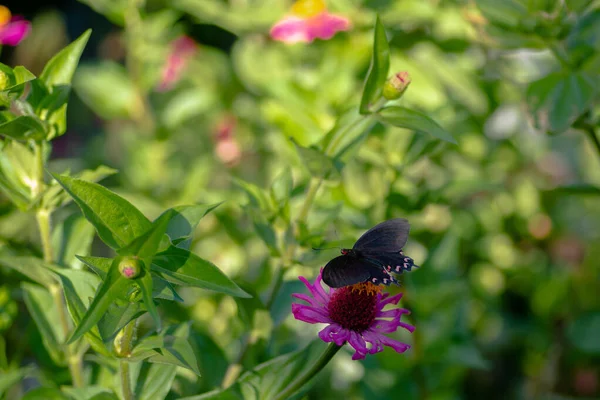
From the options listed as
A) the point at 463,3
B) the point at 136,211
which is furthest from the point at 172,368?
the point at 463,3

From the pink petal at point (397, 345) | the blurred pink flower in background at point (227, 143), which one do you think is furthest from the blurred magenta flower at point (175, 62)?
the pink petal at point (397, 345)

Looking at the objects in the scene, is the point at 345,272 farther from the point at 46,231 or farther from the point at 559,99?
the point at 559,99

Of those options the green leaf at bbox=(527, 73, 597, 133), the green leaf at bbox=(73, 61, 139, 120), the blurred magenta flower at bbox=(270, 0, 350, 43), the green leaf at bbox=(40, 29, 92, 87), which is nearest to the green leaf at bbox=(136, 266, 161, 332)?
the green leaf at bbox=(40, 29, 92, 87)

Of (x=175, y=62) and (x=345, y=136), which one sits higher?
(x=345, y=136)

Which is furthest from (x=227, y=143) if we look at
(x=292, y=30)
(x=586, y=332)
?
(x=586, y=332)

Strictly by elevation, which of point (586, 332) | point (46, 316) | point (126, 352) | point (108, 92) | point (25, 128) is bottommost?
point (586, 332)

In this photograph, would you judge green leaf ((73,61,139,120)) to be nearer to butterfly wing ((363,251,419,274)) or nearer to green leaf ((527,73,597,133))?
green leaf ((527,73,597,133))
